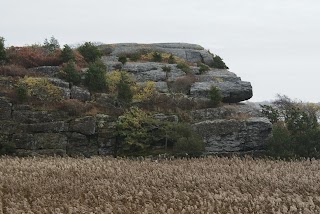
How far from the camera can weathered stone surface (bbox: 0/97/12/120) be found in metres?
26.5

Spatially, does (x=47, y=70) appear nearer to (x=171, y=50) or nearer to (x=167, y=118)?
(x=167, y=118)

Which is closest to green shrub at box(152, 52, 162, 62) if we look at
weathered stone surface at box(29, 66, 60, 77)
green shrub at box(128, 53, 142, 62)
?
green shrub at box(128, 53, 142, 62)

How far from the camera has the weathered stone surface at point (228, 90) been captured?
107 ft

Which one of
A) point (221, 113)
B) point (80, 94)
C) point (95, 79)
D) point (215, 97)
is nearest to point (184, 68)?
point (215, 97)

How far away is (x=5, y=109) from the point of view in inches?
1049

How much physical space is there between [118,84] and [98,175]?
696 inches

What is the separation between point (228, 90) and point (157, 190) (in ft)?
79.2

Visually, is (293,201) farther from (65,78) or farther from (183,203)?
(65,78)

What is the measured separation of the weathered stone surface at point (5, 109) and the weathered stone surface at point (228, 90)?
1367 centimetres

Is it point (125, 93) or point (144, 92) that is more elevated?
point (144, 92)

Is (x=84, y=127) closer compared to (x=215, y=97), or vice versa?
(x=84, y=127)

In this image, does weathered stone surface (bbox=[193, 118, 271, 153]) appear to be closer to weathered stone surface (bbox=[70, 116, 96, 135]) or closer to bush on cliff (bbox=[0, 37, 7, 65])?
weathered stone surface (bbox=[70, 116, 96, 135])

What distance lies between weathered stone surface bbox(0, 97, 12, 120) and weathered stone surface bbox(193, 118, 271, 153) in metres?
12.1

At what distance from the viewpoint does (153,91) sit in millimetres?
31156
